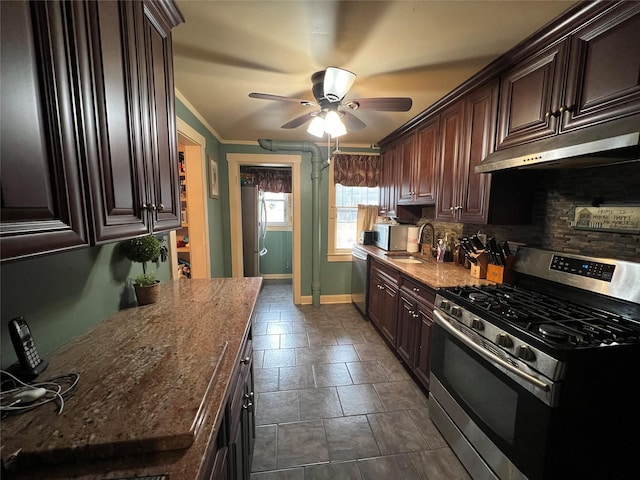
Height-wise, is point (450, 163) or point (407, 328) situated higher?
point (450, 163)

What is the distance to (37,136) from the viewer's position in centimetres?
57

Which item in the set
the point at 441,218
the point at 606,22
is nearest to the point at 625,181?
the point at 606,22

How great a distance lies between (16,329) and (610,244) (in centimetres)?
255

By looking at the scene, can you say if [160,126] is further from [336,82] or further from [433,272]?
[433,272]

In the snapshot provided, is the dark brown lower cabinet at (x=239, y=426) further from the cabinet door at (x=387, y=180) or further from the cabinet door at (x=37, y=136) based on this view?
the cabinet door at (x=387, y=180)

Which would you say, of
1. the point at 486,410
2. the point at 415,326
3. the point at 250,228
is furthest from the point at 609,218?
the point at 250,228

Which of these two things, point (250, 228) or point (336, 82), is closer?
point (336, 82)

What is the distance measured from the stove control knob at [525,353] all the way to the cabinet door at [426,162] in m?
1.63

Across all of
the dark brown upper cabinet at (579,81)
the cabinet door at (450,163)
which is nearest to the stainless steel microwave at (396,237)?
the cabinet door at (450,163)

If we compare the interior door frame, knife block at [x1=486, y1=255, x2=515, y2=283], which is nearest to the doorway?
the interior door frame

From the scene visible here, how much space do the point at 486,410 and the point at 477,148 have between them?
5.57ft

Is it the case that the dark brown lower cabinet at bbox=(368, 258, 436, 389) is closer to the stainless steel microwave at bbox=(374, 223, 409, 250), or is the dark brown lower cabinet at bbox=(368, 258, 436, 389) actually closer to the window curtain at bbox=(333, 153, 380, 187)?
the stainless steel microwave at bbox=(374, 223, 409, 250)

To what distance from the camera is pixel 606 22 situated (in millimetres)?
1171

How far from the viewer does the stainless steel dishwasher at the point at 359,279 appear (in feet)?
11.2
